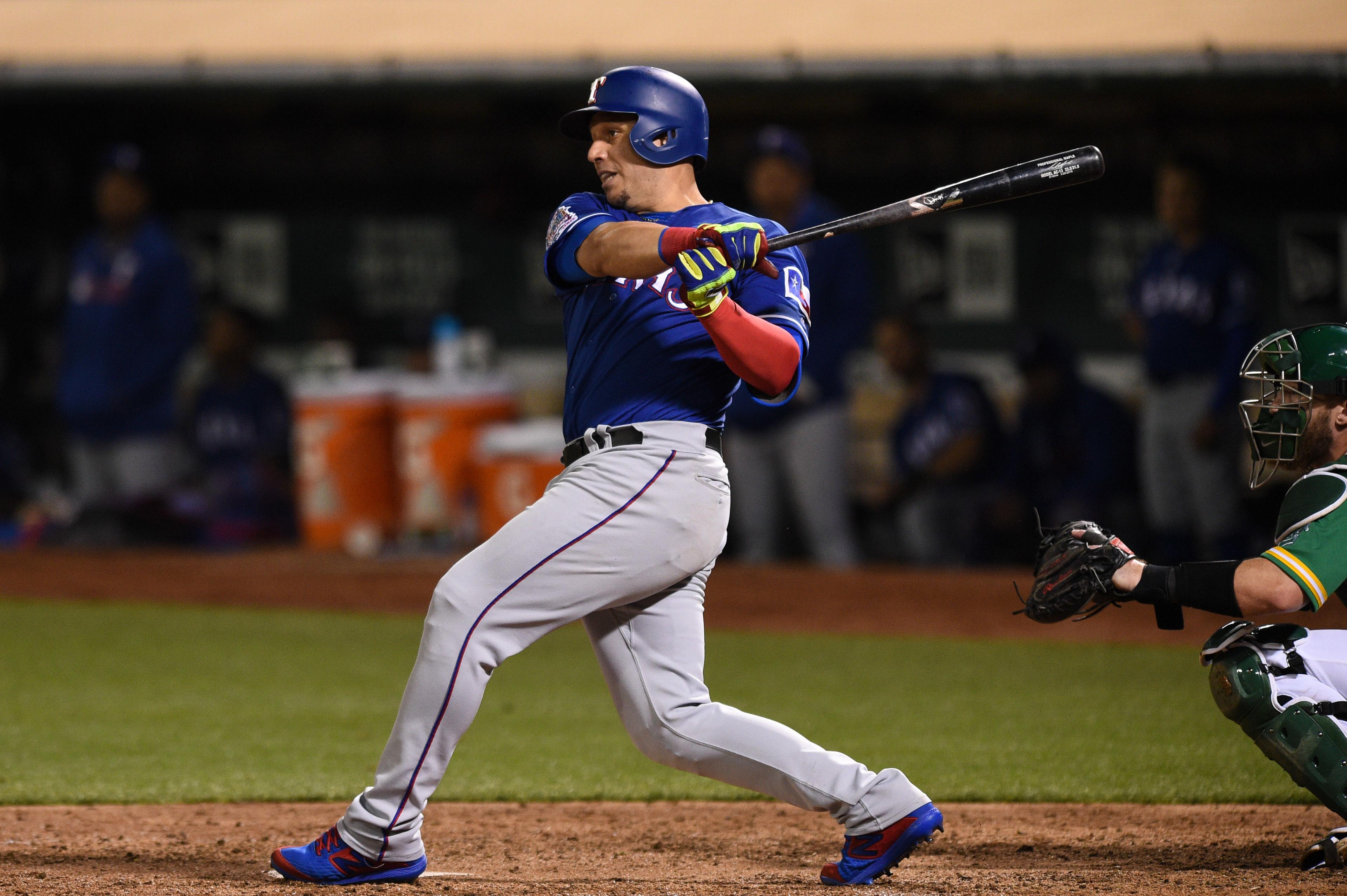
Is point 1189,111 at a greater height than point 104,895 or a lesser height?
greater

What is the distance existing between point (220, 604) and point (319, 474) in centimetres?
135

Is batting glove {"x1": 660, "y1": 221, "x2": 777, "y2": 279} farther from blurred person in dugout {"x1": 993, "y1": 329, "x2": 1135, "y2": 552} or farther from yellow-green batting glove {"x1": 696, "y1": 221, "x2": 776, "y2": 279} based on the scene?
blurred person in dugout {"x1": 993, "y1": 329, "x2": 1135, "y2": 552}

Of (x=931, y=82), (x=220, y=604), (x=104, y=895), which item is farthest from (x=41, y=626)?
(x=931, y=82)

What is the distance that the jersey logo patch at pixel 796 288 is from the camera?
311cm

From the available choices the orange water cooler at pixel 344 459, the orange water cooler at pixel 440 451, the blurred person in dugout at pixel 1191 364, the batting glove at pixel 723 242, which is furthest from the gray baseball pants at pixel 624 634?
the orange water cooler at pixel 344 459

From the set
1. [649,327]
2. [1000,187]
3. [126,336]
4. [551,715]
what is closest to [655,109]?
[649,327]

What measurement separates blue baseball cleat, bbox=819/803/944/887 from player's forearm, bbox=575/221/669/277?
1088 millimetres

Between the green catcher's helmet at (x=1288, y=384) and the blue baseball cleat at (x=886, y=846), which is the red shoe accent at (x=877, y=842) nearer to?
the blue baseball cleat at (x=886, y=846)

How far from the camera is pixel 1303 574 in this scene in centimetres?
294

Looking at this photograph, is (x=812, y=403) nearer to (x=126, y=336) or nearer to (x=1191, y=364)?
(x=1191, y=364)

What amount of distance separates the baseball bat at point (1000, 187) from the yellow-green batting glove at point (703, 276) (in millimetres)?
300

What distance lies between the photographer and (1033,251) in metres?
8.56

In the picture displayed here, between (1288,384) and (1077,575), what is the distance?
0.55m

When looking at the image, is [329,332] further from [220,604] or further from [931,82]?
[931,82]
